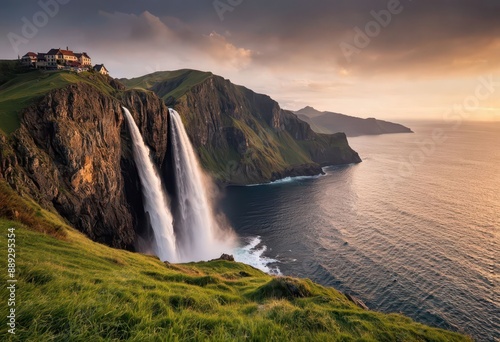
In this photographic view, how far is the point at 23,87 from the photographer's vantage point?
64188 millimetres

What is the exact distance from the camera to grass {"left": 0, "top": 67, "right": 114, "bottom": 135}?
4538cm

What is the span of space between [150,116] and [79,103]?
3963 cm

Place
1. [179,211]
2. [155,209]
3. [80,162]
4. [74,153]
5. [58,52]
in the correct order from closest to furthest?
1. [74,153]
2. [80,162]
3. [155,209]
4. [58,52]
5. [179,211]

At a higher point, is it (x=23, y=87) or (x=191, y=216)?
(x=23, y=87)

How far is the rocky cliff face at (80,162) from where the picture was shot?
4275 cm

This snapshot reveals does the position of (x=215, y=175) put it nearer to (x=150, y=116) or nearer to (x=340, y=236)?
(x=150, y=116)

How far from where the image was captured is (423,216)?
9375 cm

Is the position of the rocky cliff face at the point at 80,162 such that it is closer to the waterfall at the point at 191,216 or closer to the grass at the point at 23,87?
the grass at the point at 23,87

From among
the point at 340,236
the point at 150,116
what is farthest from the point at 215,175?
the point at 340,236

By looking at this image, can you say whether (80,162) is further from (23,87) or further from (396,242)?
(396,242)

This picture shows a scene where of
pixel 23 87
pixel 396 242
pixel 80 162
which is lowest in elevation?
pixel 396 242

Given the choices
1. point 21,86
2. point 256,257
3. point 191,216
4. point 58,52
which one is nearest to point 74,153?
point 21,86

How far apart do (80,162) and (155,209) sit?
22.7 meters

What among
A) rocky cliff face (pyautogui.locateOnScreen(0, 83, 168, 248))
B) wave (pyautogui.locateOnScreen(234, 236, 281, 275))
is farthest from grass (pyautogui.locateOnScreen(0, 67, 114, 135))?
wave (pyautogui.locateOnScreen(234, 236, 281, 275))
